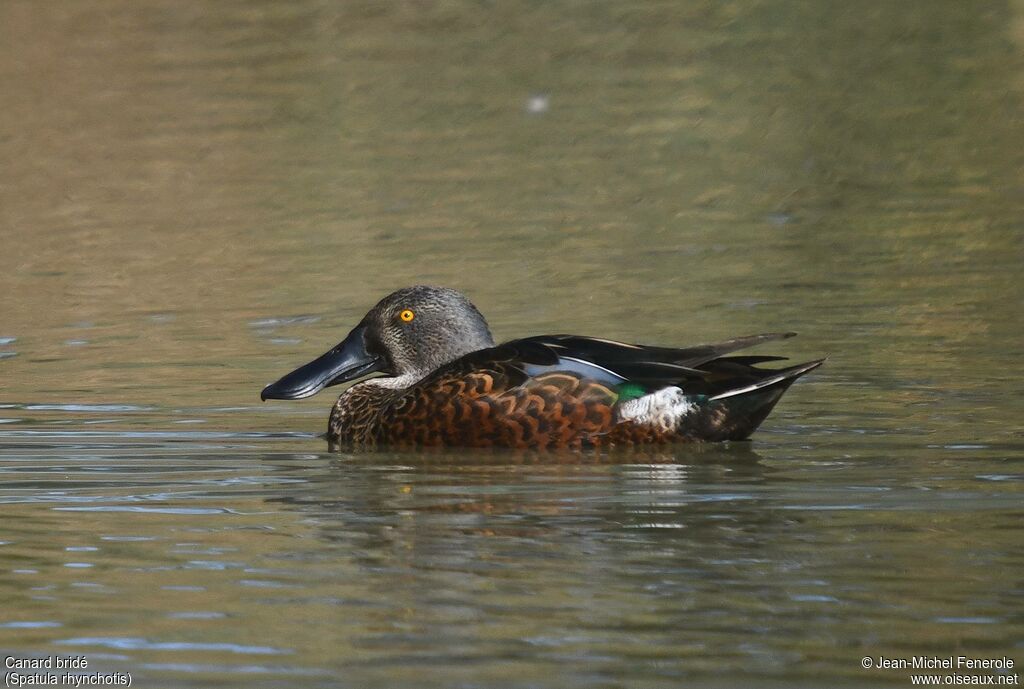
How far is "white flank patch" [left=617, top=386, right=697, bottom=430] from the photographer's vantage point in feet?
25.9

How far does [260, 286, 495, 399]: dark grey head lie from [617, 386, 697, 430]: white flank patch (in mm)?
1124

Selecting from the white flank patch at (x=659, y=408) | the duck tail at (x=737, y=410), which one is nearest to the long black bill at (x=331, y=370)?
the white flank patch at (x=659, y=408)

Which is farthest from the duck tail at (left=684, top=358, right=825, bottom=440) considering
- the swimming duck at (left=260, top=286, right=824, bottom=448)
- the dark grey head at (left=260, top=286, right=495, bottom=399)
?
the dark grey head at (left=260, top=286, right=495, bottom=399)

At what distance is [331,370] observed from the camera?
8906 millimetres

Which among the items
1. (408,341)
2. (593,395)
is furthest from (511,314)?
(593,395)

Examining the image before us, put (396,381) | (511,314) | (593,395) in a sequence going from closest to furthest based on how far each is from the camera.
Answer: (593,395) → (396,381) → (511,314)

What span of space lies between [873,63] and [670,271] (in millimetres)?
8508

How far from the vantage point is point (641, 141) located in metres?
16.7

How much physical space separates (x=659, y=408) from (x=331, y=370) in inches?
65.4

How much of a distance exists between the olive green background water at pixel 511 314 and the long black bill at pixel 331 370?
0.61 ft

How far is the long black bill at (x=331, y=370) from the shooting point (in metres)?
8.80

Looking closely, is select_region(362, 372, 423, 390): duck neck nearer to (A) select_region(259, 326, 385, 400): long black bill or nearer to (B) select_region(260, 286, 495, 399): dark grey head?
(B) select_region(260, 286, 495, 399): dark grey head

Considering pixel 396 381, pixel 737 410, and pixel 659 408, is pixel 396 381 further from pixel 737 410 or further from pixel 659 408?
pixel 737 410

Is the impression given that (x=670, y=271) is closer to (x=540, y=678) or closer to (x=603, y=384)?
(x=603, y=384)
